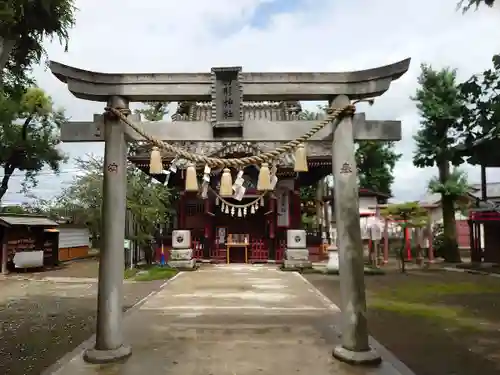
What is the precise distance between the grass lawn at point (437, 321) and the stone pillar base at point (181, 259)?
6.32m

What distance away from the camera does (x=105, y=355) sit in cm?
572

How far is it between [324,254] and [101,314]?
20.0m

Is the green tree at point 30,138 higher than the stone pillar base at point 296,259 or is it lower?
higher

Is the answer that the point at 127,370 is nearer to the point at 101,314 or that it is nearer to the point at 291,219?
the point at 101,314

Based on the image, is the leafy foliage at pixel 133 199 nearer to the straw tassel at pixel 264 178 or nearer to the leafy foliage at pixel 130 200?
the leafy foliage at pixel 130 200

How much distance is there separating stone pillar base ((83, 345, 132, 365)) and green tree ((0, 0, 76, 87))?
543 cm

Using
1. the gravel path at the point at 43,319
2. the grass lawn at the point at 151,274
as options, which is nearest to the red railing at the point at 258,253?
the grass lawn at the point at 151,274

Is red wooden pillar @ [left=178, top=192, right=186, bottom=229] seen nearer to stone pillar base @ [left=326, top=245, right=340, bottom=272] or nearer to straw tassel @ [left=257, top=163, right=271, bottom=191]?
stone pillar base @ [left=326, top=245, right=340, bottom=272]

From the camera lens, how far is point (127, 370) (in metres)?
5.36

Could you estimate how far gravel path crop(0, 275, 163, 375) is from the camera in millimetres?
6316

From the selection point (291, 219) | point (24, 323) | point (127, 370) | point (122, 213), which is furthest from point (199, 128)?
point (291, 219)

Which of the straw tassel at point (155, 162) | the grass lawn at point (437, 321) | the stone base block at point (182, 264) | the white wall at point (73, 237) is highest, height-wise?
the straw tassel at point (155, 162)

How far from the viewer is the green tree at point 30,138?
25875 millimetres

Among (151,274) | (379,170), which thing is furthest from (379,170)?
(151,274)
